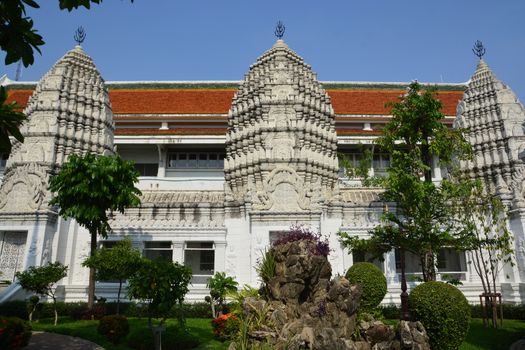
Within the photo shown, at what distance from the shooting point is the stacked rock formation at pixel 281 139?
18.9 metres

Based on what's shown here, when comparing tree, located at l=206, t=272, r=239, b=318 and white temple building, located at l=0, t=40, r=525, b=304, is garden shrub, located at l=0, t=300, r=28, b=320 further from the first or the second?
tree, located at l=206, t=272, r=239, b=318

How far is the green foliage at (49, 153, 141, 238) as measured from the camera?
1505 cm

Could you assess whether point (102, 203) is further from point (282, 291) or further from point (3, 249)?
point (282, 291)

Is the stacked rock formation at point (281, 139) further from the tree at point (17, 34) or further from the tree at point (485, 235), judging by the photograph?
the tree at point (17, 34)

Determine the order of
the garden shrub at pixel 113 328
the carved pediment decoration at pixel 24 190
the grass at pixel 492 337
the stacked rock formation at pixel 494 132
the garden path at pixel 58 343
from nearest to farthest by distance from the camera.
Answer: the garden path at pixel 58 343
the garden shrub at pixel 113 328
the grass at pixel 492 337
the carved pediment decoration at pixel 24 190
the stacked rock formation at pixel 494 132

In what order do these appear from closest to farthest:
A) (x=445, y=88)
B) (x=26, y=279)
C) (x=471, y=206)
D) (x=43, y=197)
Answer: (x=26, y=279) → (x=471, y=206) → (x=43, y=197) → (x=445, y=88)

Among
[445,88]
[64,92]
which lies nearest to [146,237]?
[64,92]

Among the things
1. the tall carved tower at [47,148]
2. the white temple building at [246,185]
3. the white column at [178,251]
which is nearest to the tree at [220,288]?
the white temple building at [246,185]

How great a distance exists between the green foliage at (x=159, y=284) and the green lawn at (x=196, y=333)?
6.95ft

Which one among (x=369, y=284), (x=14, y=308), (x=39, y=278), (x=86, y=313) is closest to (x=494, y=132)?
(x=369, y=284)

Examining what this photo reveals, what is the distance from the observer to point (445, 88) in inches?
1388

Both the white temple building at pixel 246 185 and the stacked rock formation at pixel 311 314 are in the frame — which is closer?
the stacked rock formation at pixel 311 314

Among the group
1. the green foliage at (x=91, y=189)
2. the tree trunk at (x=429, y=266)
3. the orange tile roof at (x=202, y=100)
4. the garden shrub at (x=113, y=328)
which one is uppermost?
the orange tile roof at (x=202, y=100)

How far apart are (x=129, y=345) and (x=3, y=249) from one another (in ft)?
33.0
